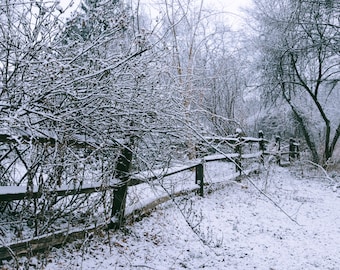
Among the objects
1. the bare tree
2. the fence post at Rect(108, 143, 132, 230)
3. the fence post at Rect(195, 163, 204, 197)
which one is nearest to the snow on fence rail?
the fence post at Rect(108, 143, 132, 230)

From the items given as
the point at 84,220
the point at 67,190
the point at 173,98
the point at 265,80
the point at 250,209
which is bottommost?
the point at 250,209

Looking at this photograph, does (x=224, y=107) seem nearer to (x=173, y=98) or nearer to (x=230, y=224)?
(x=230, y=224)

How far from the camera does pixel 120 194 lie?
450 centimetres

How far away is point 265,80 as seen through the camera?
13711mm

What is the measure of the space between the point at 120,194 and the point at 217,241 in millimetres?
1526

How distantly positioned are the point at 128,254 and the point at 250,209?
3646mm

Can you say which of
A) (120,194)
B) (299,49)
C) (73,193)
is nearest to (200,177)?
(120,194)

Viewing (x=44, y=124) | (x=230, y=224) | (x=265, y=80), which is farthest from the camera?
(x=265, y=80)

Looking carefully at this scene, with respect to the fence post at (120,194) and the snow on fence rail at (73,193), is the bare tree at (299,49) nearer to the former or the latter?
the fence post at (120,194)

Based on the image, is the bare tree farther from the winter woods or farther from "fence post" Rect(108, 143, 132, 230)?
"fence post" Rect(108, 143, 132, 230)

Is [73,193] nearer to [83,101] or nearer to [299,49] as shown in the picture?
[83,101]

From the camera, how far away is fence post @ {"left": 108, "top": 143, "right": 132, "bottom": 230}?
176 inches

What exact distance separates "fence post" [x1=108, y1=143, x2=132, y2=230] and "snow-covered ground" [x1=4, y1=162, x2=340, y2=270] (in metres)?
0.15

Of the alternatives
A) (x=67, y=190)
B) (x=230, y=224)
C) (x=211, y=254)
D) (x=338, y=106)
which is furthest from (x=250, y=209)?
(x=338, y=106)
